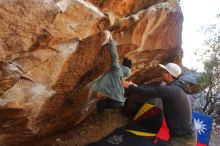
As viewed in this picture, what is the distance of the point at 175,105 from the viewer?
590 cm

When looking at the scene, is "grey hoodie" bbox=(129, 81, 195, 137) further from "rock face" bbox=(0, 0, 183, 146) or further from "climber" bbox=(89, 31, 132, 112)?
"rock face" bbox=(0, 0, 183, 146)

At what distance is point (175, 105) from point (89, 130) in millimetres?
3350

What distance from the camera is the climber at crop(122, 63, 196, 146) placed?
19.3 ft

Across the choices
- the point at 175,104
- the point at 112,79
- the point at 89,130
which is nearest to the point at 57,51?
the point at 112,79

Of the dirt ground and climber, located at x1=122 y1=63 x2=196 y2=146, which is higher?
climber, located at x1=122 y1=63 x2=196 y2=146

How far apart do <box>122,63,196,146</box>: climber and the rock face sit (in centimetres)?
130

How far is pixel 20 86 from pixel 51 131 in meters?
2.26

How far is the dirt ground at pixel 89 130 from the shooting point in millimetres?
7886

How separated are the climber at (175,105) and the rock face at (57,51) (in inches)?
51.2

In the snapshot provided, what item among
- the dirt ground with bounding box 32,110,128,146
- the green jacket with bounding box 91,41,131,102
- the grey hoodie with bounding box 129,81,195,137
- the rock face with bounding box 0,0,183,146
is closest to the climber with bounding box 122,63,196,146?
the grey hoodie with bounding box 129,81,195,137

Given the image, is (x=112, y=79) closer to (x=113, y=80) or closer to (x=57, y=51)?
(x=113, y=80)

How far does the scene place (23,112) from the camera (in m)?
6.05

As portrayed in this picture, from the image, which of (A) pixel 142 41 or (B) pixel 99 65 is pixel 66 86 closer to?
(B) pixel 99 65

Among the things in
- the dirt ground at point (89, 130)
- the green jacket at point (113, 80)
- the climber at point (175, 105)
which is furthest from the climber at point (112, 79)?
the dirt ground at point (89, 130)
